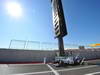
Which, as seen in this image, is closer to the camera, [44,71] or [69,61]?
[44,71]

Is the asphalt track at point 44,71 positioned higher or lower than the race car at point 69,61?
lower

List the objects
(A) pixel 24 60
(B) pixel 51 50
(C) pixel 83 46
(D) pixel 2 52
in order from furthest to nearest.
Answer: (C) pixel 83 46
(B) pixel 51 50
(A) pixel 24 60
(D) pixel 2 52

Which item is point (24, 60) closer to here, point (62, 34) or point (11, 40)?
point (11, 40)

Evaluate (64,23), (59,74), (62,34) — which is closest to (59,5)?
(64,23)

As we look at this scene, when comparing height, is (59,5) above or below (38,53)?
above

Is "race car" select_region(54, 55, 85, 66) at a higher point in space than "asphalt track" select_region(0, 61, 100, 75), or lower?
higher

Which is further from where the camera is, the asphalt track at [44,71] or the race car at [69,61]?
the race car at [69,61]

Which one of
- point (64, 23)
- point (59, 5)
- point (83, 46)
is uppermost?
point (59, 5)

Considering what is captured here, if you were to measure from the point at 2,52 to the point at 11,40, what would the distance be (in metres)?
3.41

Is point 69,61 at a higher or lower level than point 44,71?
higher

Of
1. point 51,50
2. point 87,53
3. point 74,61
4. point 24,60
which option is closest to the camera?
point 74,61

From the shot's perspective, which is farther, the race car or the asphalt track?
the race car

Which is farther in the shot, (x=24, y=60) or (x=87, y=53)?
(x=87, y=53)

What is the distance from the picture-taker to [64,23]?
19.2m
